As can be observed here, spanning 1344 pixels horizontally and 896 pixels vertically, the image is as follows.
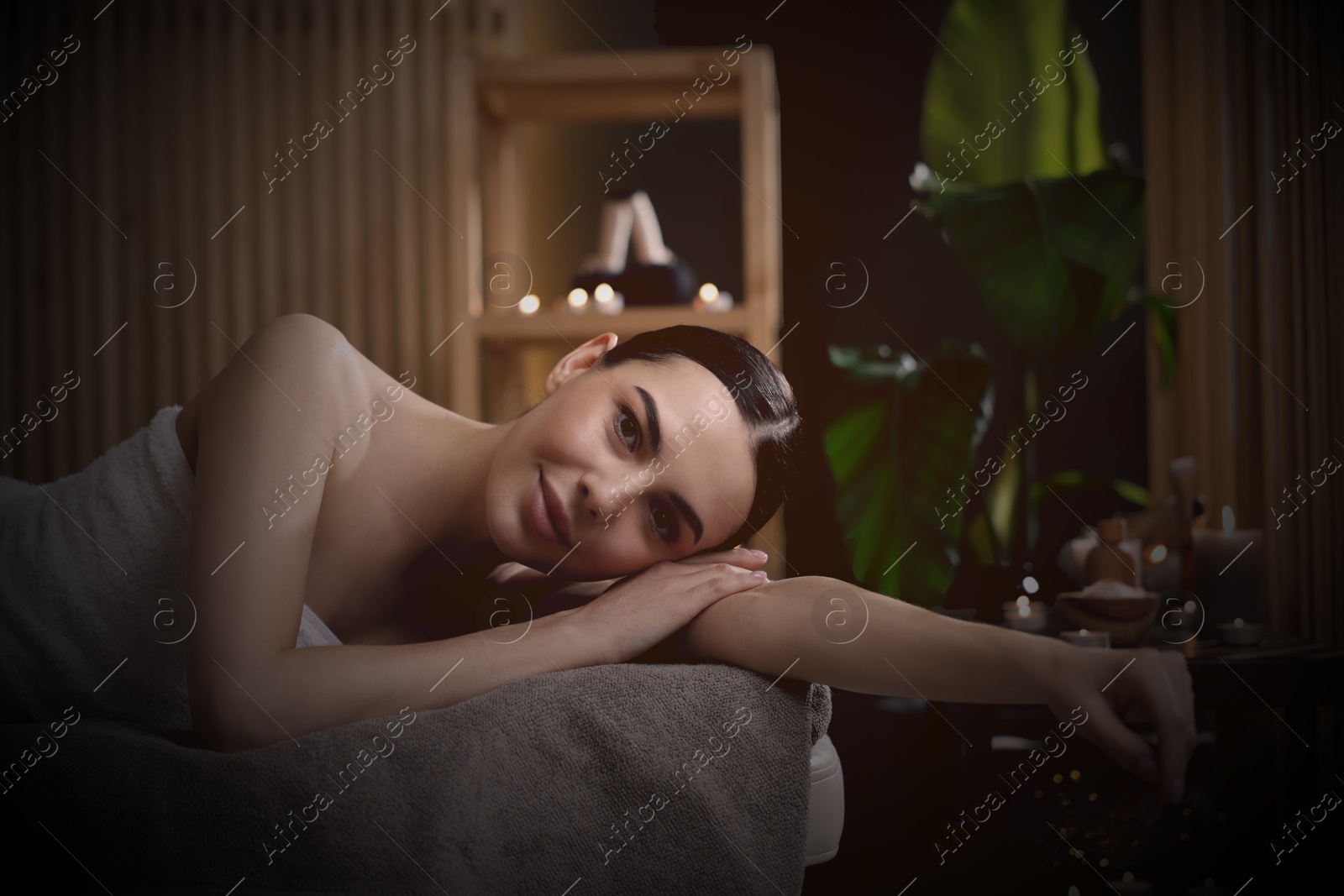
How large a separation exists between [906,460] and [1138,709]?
0.44m

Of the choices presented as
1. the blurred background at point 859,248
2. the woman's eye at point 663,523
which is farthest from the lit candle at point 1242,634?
the woman's eye at point 663,523

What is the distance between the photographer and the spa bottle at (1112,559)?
836 mm

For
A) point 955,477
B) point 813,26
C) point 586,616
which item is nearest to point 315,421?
point 586,616

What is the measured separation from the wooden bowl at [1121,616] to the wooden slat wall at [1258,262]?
0.27 metres

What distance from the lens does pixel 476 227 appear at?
104 centimetres

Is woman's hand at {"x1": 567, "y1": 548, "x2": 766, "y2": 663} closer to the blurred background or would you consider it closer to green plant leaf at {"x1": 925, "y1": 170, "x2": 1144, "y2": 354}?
the blurred background

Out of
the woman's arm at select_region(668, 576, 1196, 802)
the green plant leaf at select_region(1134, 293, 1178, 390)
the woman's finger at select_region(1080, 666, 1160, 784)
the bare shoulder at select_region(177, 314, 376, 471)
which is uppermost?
the bare shoulder at select_region(177, 314, 376, 471)

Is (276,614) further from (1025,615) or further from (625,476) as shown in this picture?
(1025,615)

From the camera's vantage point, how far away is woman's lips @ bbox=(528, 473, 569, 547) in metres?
0.53

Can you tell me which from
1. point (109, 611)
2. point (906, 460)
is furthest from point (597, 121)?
point (109, 611)

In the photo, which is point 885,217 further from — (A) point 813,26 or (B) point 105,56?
(B) point 105,56

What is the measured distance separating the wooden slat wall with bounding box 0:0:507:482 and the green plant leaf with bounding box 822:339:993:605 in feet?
1.73

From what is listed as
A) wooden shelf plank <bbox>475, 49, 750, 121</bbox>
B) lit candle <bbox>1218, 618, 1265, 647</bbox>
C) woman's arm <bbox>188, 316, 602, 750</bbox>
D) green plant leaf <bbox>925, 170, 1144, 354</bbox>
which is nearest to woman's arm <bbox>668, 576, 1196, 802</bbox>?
woman's arm <bbox>188, 316, 602, 750</bbox>

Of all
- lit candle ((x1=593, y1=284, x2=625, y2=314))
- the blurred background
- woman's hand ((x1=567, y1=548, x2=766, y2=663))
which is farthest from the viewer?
lit candle ((x1=593, y1=284, x2=625, y2=314))
